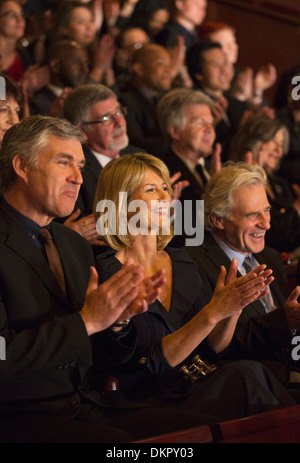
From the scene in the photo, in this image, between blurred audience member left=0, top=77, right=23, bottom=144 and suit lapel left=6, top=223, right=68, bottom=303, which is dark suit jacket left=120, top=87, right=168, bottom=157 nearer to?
blurred audience member left=0, top=77, right=23, bottom=144

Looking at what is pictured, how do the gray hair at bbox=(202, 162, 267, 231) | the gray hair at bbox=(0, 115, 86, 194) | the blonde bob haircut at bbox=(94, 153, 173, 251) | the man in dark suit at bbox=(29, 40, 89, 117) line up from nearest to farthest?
the gray hair at bbox=(0, 115, 86, 194) < the blonde bob haircut at bbox=(94, 153, 173, 251) < the gray hair at bbox=(202, 162, 267, 231) < the man in dark suit at bbox=(29, 40, 89, 117)

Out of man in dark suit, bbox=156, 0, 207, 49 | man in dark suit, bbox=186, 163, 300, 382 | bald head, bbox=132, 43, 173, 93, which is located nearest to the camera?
man in dark suit, bbox=186, 163, 300, 382

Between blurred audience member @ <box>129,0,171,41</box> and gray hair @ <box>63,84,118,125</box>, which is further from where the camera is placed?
blurred audience member @ <box>129,0,171,41</box>

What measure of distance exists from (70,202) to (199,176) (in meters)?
1.23

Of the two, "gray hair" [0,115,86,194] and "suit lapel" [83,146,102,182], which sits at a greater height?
"gray hair" [0,115,86,194]

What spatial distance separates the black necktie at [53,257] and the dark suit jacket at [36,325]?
0.01 m

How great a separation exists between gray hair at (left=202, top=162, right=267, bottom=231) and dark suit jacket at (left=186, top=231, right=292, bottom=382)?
0.08 meters

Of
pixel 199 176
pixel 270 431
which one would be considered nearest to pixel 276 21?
pixel 199 176

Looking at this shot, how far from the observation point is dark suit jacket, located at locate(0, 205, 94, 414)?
1.26 m

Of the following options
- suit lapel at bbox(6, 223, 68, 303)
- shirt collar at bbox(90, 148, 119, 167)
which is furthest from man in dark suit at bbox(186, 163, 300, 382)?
suit lapel at bbox(6, 223, 68, 303)

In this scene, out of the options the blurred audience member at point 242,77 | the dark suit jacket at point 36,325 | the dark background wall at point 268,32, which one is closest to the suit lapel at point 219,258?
the dark suit jacket at point 36,325

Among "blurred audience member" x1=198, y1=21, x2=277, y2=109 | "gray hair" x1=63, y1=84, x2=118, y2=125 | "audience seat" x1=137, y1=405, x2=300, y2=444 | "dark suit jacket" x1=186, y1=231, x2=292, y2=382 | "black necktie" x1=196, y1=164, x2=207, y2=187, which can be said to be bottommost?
"audience seat" x1=137, y1=405, x2=300, y2=444

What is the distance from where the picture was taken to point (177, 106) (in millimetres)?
2668
